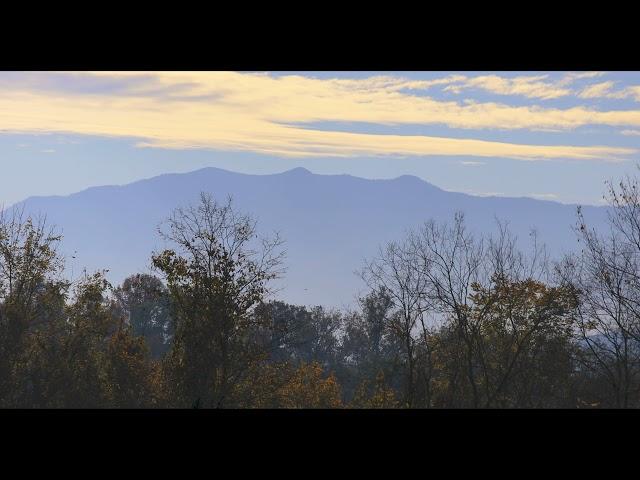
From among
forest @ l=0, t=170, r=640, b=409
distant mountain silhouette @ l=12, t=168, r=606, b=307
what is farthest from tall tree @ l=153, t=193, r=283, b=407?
distant mountain silhouette @ l=12, t=168, r=606, b=307

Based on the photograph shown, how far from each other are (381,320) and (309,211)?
440ft

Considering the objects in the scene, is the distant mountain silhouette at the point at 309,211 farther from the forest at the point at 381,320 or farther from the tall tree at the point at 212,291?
the tall tree at the point at 212,291

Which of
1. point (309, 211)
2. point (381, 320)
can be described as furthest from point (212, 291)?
point (309, 211)

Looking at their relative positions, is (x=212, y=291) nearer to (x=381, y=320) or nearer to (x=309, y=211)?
(x=381, y=320)

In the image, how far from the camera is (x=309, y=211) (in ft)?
494

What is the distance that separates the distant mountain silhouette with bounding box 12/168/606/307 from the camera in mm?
121562

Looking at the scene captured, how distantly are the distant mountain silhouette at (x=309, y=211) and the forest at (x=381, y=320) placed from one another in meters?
88.3

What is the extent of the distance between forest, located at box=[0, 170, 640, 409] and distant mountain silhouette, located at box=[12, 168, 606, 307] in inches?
3477

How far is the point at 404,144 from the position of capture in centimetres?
8731
